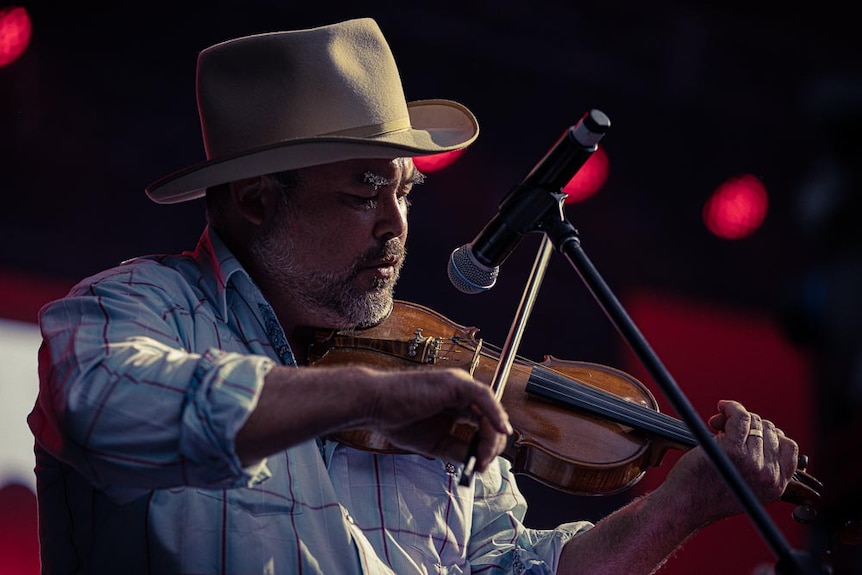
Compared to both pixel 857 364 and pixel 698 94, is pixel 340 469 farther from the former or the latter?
pixel 698 94

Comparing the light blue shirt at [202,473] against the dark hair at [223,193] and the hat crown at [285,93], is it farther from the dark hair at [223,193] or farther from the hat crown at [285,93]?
the hat crown at [285,93]

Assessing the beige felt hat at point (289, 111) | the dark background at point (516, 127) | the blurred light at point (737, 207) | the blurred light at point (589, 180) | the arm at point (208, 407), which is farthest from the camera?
the blurred light at point (737, 207)

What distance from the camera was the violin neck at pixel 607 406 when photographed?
2.55m

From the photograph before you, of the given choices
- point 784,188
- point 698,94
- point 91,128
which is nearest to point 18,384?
point 91,128

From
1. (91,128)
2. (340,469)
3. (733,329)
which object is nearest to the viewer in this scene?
(340,469)

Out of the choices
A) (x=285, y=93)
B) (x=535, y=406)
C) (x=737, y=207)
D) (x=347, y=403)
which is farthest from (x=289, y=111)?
(x=737, y=207)

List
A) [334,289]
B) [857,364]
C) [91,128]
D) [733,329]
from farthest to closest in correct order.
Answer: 1. [733,329]
2. [91,128]
3. [334,289]
4. [857,364]

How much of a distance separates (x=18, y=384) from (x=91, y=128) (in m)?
1.13

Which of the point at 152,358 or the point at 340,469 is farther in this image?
the point at 340,469

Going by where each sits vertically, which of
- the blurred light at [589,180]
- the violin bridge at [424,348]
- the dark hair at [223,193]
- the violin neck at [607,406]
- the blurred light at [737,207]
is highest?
the blurred light at [737,207]

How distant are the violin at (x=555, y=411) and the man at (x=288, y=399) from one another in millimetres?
80

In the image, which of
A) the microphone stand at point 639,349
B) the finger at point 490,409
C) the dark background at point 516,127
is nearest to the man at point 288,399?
the finger at point 490,409

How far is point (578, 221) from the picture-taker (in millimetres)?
5203

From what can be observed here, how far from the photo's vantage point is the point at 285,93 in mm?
2547
